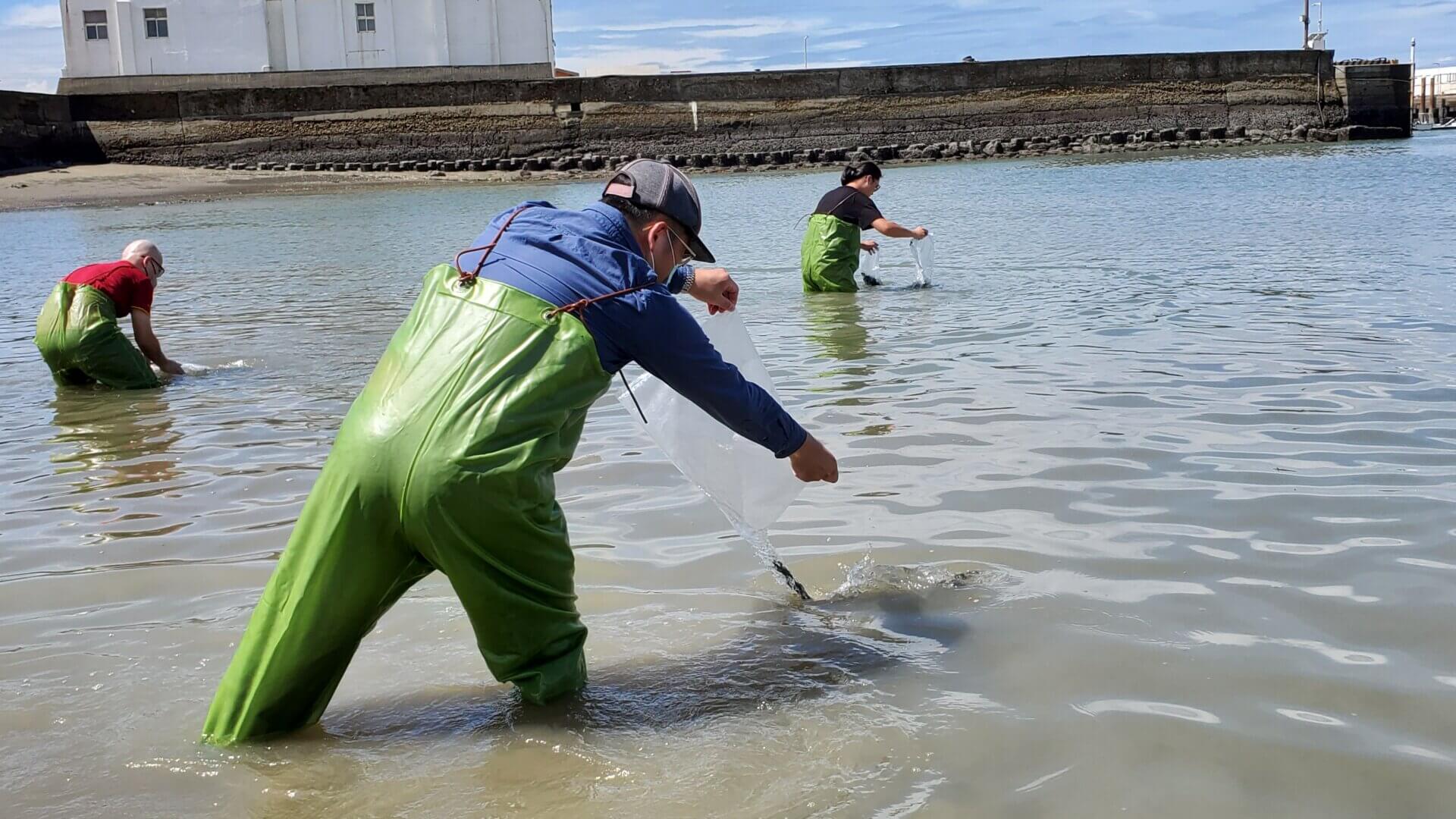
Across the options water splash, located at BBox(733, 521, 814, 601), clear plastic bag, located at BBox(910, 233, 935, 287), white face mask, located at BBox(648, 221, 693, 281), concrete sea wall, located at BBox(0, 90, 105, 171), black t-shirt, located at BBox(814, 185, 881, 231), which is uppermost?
concrete sea wall, located at BBox(0, 90, 105, 171)

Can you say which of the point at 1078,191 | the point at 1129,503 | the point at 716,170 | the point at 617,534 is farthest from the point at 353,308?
the point at 716,170

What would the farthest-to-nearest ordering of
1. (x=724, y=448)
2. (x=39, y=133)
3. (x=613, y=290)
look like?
(x=39, y=133)
(x=724, y=448)
(x=613, y=290)

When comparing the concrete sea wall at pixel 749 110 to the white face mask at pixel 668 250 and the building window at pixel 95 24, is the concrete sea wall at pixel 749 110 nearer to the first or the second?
the building window at pixel 95 24

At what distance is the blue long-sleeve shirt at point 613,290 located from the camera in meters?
3.07

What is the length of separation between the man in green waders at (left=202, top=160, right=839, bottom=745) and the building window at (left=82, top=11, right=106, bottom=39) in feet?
186

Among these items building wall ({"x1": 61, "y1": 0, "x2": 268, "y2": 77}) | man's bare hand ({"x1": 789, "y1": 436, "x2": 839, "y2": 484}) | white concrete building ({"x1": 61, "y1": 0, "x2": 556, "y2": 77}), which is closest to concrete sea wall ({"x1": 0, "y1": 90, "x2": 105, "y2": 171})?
white concrete building ({"x1": 61, "y1": 0, "x2": 556, "y2": 77})

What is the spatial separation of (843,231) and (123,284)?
5709mm

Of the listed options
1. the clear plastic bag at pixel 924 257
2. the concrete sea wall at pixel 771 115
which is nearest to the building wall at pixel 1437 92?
the concrete sea wall at pixel 771 115

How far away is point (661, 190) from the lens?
3266 millimetres

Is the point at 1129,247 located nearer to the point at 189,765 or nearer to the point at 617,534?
the point at 617,534

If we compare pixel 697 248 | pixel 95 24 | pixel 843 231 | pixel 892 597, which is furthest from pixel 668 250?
pixel 95 24

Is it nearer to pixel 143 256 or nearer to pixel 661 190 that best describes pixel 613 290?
Answer: pixel 661 190

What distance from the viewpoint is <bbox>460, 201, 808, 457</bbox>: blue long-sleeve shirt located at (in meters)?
3.07

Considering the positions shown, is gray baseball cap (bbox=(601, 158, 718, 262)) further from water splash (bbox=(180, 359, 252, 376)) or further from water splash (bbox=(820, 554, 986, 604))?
water splash (bbox=(180, 359, 252, 376))
